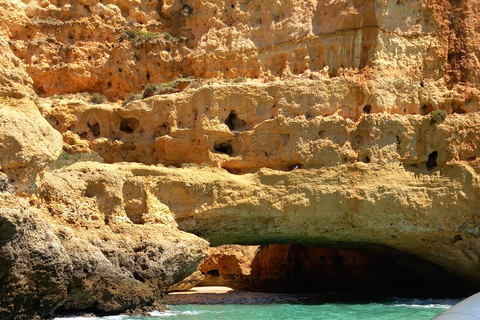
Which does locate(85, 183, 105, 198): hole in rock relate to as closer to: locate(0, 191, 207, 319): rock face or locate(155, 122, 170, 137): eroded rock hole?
locate(0, 191, 207, 319): rock face

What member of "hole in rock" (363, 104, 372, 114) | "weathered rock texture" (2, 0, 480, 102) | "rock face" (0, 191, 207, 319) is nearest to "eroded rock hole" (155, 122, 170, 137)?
"weathered rock texture" (2, 0, 480, 102)

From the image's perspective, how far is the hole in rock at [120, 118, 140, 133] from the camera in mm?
19875

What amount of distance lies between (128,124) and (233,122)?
4023 mm

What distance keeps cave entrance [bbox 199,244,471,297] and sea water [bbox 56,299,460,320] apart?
2555 millimetres

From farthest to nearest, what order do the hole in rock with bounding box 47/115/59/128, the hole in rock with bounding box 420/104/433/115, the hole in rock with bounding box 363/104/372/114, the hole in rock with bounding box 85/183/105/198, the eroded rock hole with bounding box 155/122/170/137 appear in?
the hole in rock with bounding box 47/115/59/128 → the eroded rock hole with bounding box 155/122/170/137 → the hole in rock with bounding box 420/104/433/115 → the hole in rock with bounding box 363/104/372/114 → the hole in rock with bounding box 85/183/105/198

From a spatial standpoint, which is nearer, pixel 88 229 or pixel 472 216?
pixel 88 229

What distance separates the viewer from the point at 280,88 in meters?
18.5

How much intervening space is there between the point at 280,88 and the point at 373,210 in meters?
5.05

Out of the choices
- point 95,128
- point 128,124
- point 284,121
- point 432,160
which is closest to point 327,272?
point 432,160

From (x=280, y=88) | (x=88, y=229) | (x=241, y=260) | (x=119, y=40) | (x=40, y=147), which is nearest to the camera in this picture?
(x=40, y=147)

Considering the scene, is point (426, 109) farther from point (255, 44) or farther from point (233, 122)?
point (233, 122)

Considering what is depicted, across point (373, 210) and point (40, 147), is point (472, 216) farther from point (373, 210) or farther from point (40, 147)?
point (40, 147)

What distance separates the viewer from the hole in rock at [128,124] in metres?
19.9

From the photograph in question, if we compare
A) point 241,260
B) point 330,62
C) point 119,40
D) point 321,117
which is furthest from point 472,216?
point 241,260
